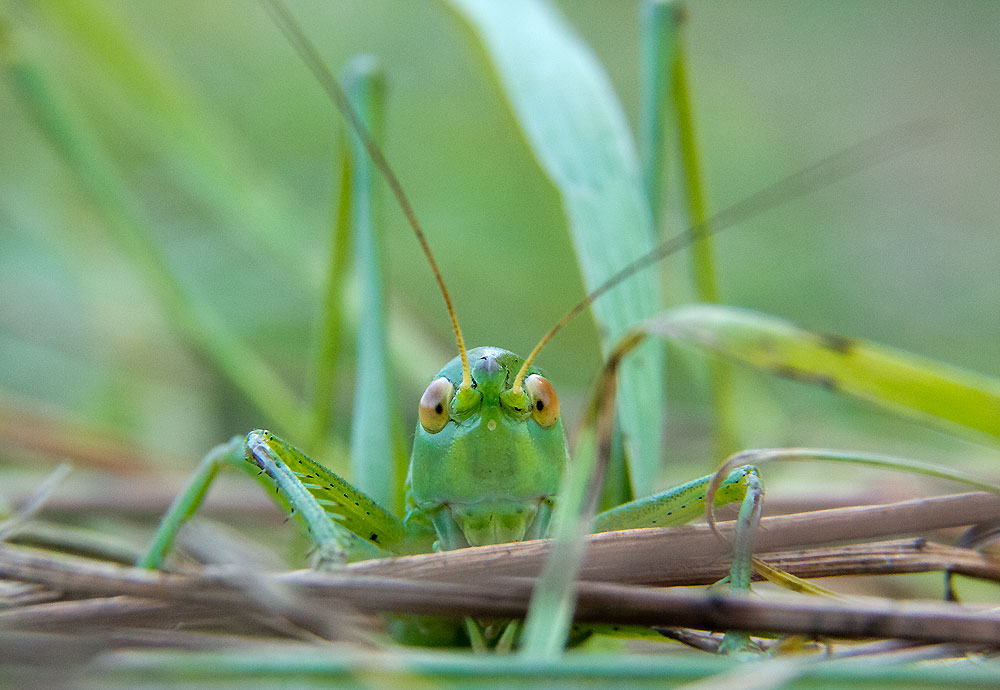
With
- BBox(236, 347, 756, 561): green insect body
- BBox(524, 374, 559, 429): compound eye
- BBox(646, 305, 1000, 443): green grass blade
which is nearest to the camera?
BBox(646, 305, 1000, 443): green grass blade

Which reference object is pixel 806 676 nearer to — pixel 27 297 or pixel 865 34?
pixel 27 297

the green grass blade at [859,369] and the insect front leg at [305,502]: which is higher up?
the green grass blade at [859,369]

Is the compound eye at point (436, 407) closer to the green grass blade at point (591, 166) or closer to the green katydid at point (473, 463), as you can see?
the green katydid at point (473, 463)

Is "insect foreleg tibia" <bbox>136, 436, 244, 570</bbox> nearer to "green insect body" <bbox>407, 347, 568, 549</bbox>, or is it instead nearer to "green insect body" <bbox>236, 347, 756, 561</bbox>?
"green insect body" <bbox>236, 347, 756, 561</bbox>

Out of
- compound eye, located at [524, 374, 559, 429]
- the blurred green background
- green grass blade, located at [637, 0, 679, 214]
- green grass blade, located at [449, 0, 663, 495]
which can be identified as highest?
the blurred green background

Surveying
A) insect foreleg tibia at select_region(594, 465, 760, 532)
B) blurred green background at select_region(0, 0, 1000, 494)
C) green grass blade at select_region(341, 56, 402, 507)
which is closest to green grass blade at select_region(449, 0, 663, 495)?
insect foreleg tibia at select_region(594, 465, 760, 532)

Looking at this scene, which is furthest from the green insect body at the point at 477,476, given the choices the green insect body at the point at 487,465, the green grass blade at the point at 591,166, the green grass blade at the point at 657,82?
the green grass blade at the point at 657,82

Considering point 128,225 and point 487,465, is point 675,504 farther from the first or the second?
point 128,225
